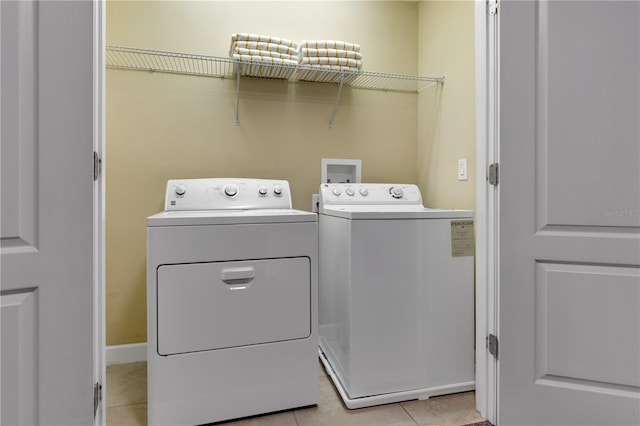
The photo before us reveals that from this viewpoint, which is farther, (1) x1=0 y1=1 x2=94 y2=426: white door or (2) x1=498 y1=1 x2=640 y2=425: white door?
(2) x1=498 y1=1 x2=640 y2=425: white door

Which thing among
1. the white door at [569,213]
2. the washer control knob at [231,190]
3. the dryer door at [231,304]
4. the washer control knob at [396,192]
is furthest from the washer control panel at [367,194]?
the white door at [569,213]

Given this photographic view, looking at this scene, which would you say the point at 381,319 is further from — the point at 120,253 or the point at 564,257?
the point at 120,253

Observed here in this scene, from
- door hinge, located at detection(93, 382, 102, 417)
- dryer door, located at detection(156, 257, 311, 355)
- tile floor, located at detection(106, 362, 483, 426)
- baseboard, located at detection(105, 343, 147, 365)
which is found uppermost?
dryer door, located at detection(156, 257, 311, 355)

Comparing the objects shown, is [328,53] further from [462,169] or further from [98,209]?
[98,209]

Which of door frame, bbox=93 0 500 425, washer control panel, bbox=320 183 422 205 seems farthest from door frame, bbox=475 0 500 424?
washer control panel, bbox=320 183 422 205

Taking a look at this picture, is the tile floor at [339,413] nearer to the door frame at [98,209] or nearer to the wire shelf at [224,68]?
the door frame at [98,209]

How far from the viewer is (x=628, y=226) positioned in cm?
116

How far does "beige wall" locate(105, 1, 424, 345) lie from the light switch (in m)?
0.51

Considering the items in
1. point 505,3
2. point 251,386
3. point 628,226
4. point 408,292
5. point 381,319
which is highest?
point 505,3

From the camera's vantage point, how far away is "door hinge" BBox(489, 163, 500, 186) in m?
1.34

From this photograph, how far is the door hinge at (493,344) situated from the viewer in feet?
4.49

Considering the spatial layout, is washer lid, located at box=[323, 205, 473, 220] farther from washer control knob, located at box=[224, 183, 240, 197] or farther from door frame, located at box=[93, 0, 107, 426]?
door frame, located at box=[93, 0, 107, 426]

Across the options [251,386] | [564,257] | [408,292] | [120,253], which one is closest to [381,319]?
[408,292]

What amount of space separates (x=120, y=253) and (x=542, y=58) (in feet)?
7.38
